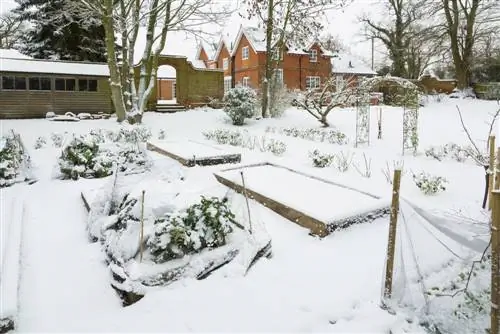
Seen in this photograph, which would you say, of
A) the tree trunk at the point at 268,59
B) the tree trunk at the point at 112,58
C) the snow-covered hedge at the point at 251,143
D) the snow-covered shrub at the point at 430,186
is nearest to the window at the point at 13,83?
the tree trunk at the point at 112,58

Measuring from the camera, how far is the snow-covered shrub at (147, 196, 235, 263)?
364 cm

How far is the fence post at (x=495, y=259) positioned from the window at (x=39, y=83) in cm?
2165

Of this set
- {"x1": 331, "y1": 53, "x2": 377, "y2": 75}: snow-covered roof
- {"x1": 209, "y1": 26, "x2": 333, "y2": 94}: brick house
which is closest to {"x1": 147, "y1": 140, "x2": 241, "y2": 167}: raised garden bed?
{"x1": 209, "y1": 26, "x2": 333, "y2": 94}: brick house

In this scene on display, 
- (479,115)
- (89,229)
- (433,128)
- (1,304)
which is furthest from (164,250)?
(479,115)

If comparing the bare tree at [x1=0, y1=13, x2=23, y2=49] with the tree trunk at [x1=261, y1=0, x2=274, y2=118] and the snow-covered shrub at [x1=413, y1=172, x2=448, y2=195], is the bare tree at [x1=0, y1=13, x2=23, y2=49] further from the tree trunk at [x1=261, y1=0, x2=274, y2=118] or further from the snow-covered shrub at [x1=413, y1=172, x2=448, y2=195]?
the snow-covered shrub at [x1=413, y1=172, x2=448, y2=195]

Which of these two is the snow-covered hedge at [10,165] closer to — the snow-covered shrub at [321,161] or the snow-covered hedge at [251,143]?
the snow-covered hedge at [251,143]

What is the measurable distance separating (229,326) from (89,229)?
106 inches

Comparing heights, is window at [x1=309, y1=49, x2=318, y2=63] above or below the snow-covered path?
above

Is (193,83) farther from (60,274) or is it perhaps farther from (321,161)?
(60,274)

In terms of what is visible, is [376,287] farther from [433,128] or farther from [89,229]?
[433,128]

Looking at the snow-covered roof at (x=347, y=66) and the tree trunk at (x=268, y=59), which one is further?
the snow-covered roof at (x=347, y=66)

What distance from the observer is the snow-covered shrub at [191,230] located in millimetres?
3637

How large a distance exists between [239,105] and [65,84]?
9.56 m

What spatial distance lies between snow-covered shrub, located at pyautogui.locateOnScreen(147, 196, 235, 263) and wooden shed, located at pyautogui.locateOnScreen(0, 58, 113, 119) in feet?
62.4
